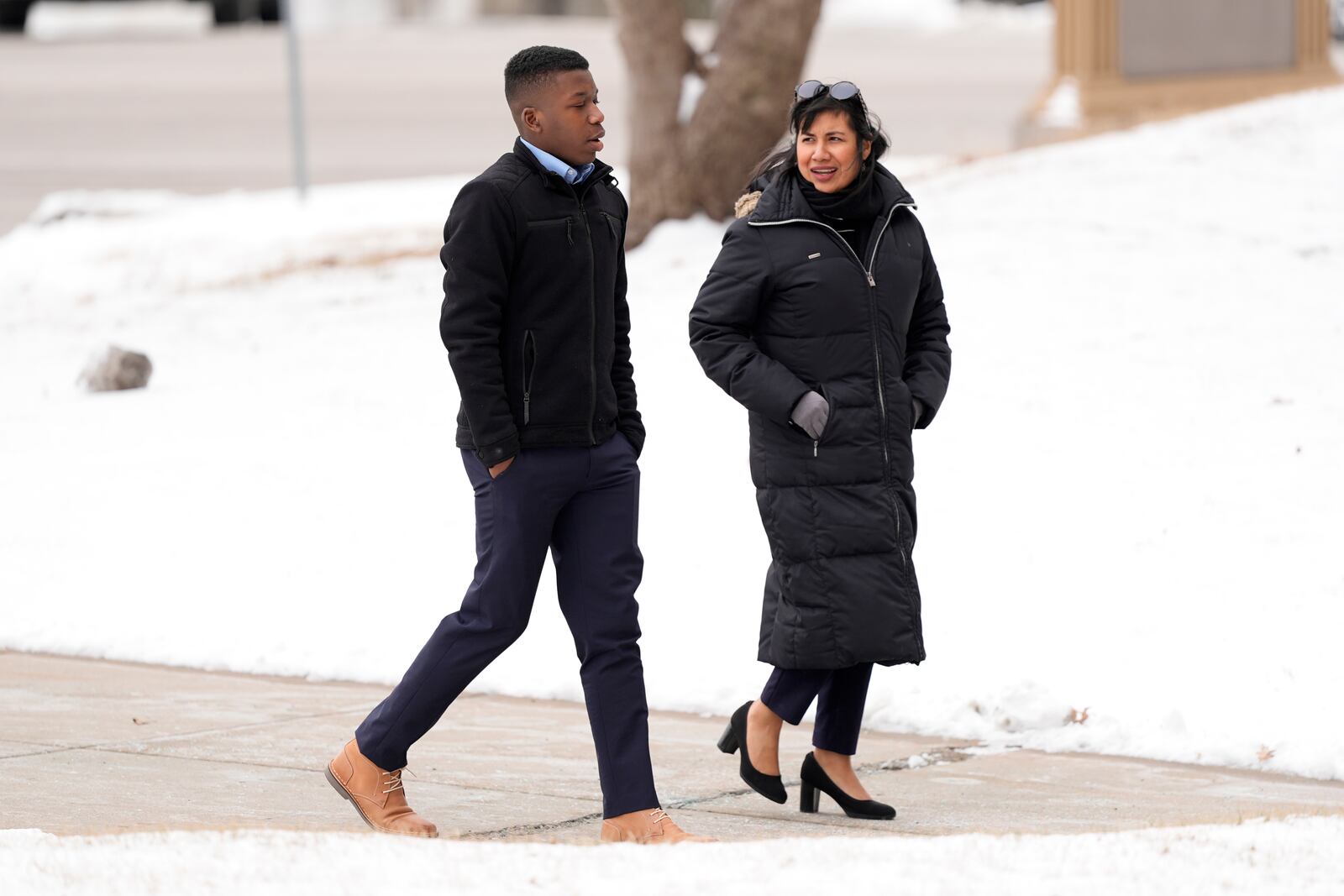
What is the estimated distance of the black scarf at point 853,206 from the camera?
4.96 meters

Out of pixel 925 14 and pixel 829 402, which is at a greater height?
pixel 829 402

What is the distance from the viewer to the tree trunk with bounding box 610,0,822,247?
1320 cm

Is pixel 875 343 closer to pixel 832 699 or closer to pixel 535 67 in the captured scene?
pixel 832 699

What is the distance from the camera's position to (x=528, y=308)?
4.55 meters

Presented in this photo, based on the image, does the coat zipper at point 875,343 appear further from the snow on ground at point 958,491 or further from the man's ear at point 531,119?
the snow on ground at point 958,491

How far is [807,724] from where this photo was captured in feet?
21.1

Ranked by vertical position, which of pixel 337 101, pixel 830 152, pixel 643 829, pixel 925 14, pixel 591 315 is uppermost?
pixel 830 152

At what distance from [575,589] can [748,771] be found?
0.83 metres

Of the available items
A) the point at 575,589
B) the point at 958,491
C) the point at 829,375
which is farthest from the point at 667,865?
the point at 958,491

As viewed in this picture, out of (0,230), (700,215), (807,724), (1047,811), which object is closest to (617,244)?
(1047,811)

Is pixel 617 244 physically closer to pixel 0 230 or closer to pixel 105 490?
pixel 105 490

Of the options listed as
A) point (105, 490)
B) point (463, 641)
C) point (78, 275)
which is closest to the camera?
point (463, 641)

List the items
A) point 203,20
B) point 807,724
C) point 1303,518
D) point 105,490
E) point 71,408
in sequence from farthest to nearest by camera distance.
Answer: point 203,20 → point 71,408 → point 105,490 → point 1303,518 → point 807,724

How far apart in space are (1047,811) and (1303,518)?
2.62m
